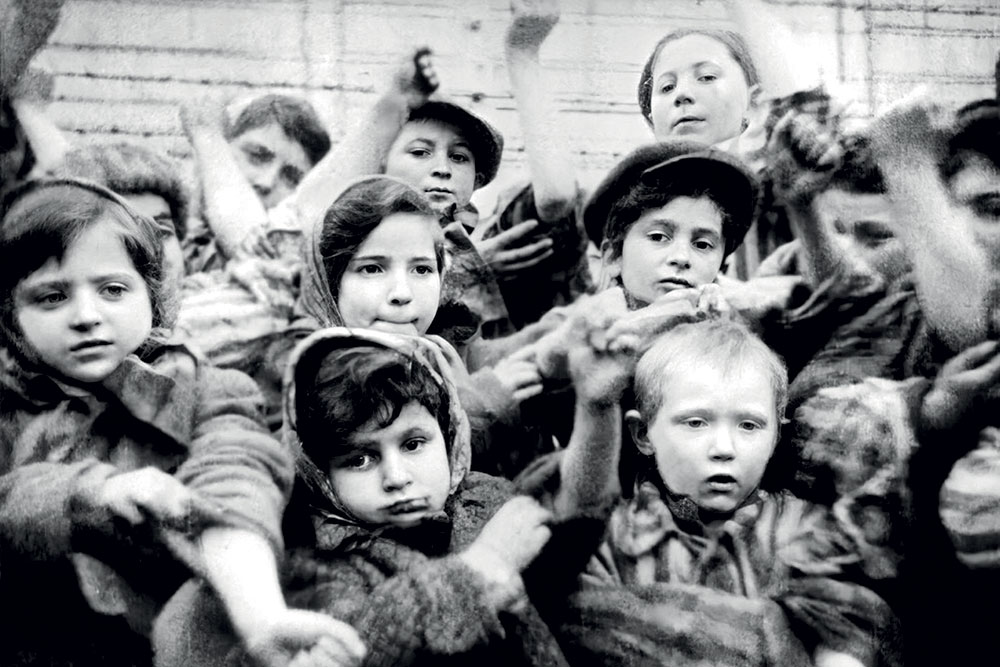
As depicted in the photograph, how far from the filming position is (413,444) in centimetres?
428

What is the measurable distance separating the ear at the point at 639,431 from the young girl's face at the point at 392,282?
1.90 ft

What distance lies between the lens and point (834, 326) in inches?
184

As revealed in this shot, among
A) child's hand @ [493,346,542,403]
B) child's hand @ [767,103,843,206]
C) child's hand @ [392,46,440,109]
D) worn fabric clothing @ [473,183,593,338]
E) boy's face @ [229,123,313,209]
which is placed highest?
child's hand @ [392,46,440,109]

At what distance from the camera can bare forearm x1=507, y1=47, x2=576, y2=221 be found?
4820mm

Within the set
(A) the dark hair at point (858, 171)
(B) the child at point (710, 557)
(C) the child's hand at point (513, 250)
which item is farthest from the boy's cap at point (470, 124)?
(A) the dark hair at point (858, 171)

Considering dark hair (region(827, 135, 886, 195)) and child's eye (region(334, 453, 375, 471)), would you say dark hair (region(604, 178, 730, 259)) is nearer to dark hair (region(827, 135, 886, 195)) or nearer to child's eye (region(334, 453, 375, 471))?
dark hair (region(827, 135, 886, 195))

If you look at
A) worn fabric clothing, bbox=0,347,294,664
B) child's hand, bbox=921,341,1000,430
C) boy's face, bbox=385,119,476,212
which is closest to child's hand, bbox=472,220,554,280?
boy's face, bbox=385,119,476,212

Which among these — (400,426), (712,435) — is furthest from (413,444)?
(712,435)

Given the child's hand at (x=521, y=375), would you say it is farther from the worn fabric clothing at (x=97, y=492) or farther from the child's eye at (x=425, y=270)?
the worn fabric clothing at (x=97, y=492)

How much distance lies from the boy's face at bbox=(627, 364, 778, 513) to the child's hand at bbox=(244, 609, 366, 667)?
871mm

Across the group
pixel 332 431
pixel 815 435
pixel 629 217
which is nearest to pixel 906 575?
pixel 815 435

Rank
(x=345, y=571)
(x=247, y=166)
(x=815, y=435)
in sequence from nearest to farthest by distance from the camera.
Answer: (x=345, y=571) < (x=815, y=435) < (x=247, y=166)

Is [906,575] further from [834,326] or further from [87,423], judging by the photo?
[87,423]

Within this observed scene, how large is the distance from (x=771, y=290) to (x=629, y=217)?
431 mm
